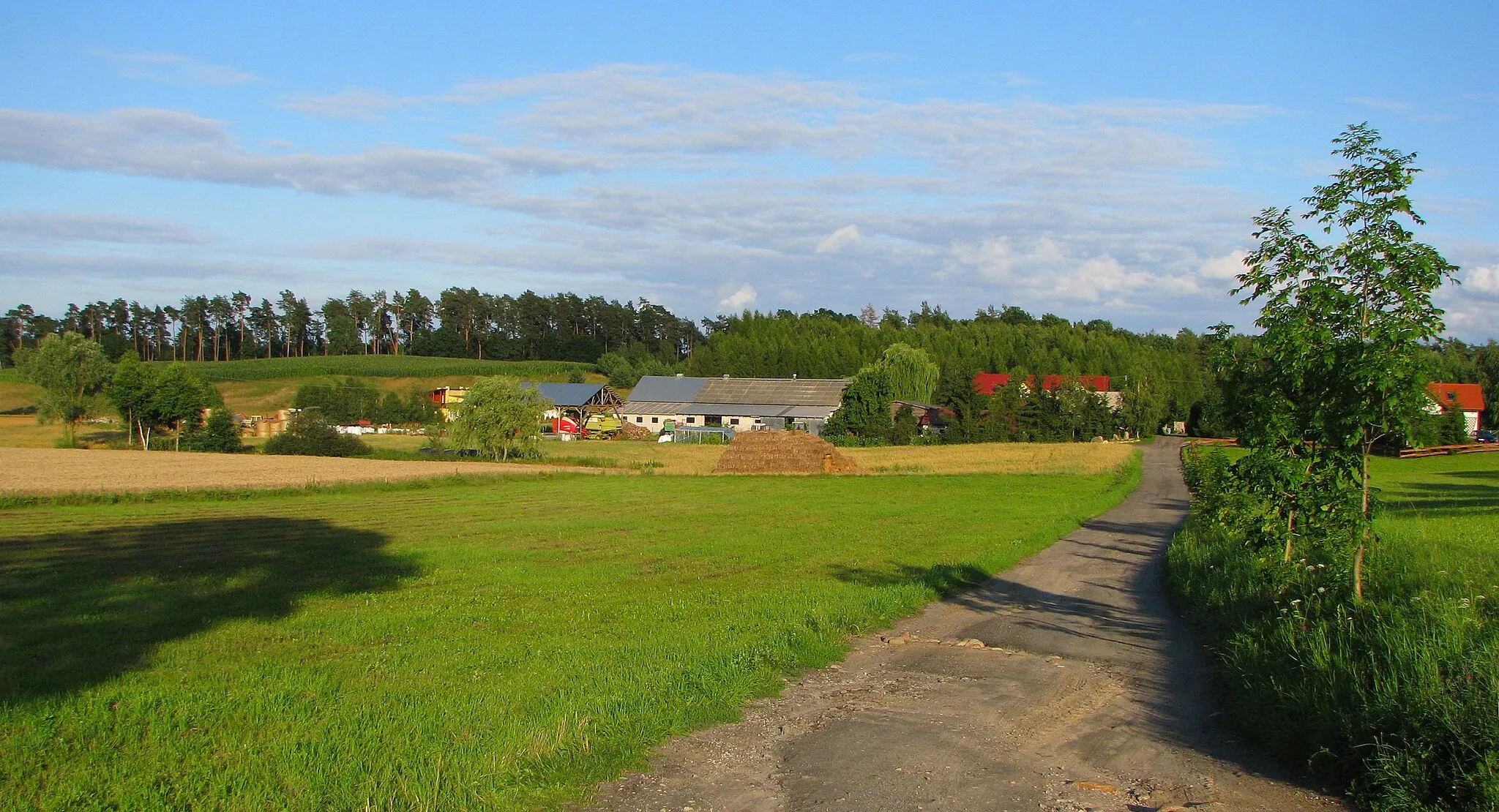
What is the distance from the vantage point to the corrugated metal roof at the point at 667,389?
107 metres

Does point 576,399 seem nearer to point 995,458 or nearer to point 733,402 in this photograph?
point 733,402

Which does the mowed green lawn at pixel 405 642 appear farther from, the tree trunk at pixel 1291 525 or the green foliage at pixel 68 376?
the green foliage at pixel 68 376

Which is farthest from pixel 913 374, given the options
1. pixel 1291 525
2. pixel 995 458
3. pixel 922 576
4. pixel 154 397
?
pixel 1291 525

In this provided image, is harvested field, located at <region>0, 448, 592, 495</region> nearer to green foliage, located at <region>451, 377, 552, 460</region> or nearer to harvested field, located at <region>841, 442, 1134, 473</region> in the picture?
green foliage, located at <region>451, 377, 552, 460</region>

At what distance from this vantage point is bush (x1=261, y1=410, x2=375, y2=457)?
60.9 m

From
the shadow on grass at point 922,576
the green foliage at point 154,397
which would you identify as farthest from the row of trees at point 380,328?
the shadow on grass at point 922,576

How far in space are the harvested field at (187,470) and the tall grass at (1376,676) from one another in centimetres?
3575

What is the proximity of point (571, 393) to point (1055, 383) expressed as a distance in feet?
157

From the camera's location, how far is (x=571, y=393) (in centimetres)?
10281

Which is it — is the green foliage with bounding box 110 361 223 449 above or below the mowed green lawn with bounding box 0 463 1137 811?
above

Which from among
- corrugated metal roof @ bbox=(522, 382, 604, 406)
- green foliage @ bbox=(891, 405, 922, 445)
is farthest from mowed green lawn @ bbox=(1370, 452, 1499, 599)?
corrugated metal roof @ bbox=(522, 382, 604, 406)

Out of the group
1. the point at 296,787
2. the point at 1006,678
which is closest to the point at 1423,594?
the point at 1006,678

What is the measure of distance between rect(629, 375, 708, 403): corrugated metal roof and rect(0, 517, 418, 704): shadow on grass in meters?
81.9

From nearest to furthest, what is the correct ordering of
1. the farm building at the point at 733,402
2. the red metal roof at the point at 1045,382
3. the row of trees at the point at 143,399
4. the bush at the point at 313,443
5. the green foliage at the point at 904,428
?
the bush at the point at 313,443, the row of trees at the point at 143,399, the green foliage at the point at 904,428, the red metal roof at the point at 1045,382, the farm building at the point at 733,402
